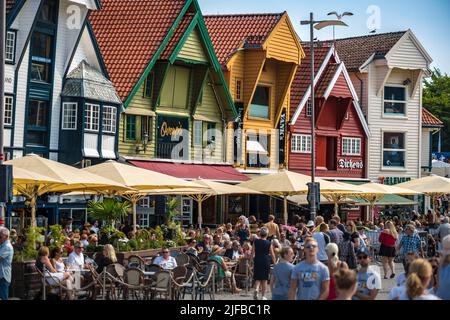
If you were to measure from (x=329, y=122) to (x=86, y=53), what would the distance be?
17590 mm

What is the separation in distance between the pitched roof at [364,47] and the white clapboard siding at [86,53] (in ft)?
65.1

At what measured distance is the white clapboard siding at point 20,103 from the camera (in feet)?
140

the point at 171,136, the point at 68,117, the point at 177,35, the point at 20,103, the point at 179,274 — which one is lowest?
the point at 179,274

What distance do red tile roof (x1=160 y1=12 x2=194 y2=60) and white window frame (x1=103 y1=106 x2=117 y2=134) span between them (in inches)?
134

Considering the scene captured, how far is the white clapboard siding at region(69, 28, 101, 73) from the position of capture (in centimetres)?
4569

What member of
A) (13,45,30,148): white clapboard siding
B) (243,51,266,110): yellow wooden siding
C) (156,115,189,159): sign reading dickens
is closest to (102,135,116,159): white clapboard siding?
(156,115,189,159): sign reading dickens

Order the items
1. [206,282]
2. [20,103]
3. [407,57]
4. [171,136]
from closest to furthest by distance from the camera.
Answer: [206,282] → [20,103] → [171,136] → [407,57]

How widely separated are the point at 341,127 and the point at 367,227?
642 inches

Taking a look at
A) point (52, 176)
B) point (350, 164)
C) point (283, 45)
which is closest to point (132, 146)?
point (283, 45)

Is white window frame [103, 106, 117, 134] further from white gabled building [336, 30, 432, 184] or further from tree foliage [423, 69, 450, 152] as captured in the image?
tree foliage [423, 69, 450, 152]

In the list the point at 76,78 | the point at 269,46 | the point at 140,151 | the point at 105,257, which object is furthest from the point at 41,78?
the point at 105,257

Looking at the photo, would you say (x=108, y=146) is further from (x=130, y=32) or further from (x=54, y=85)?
(x=130, y=32)

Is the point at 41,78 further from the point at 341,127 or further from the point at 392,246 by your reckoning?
the point at 341,127

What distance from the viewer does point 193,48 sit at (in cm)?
4947
